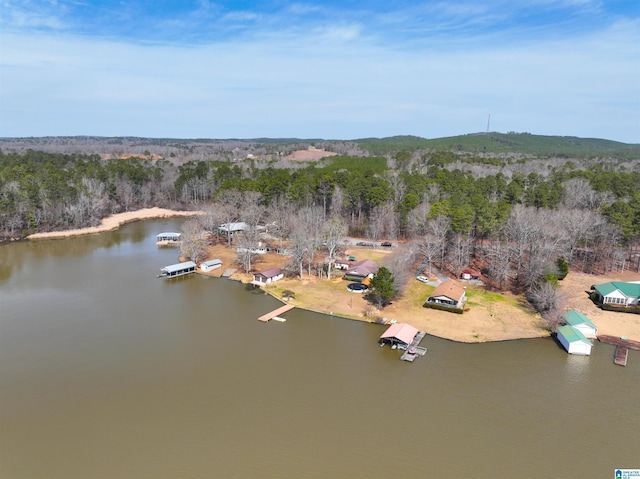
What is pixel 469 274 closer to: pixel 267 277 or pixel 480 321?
pixel 480 321

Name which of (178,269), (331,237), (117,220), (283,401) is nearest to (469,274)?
(331,237)

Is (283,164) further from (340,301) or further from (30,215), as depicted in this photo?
(340,301)

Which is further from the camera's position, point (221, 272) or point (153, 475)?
point (221, 272)

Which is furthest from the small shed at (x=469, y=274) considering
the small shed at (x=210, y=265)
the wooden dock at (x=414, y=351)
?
the small shed at (x=210, y=265)

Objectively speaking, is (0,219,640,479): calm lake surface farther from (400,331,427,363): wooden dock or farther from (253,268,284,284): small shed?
(253,268,284,284): small shed

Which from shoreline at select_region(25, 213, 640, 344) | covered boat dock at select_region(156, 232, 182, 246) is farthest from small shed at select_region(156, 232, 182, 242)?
shoreline at select_region(25, 213, 640, 344)

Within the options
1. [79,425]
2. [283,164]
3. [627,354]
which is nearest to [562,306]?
[627,354]
